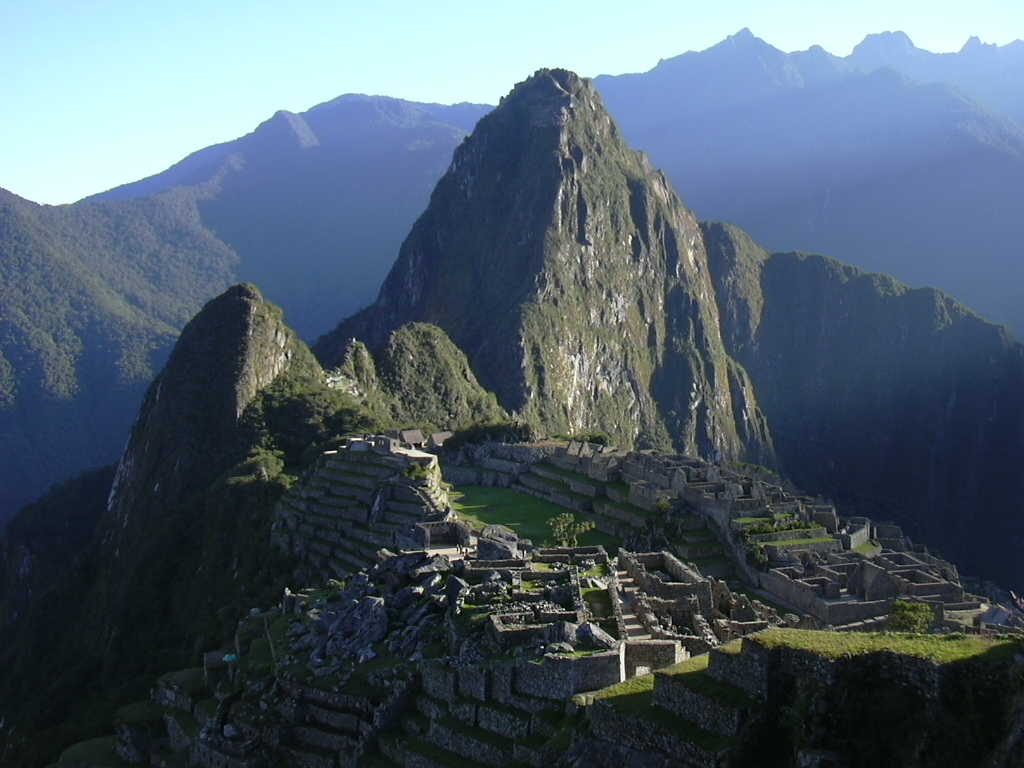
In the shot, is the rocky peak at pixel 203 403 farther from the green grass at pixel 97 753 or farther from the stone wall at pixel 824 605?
the green grass at pixel 97 753

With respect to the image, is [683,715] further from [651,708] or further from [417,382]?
[417,382]

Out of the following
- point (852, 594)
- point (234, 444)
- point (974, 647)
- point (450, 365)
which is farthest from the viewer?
point (450, 365)

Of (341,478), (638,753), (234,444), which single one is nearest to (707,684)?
(638,753)

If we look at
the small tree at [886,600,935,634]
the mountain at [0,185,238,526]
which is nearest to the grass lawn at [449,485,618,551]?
the small tree at [886,600,935,634]

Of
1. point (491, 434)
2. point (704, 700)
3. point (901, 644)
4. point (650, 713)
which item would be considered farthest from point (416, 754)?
point (491, 434)

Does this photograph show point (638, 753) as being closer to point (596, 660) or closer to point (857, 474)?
point (596, 660)

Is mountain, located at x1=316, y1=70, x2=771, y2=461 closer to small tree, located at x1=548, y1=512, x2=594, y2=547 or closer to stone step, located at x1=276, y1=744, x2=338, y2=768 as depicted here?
small tree, located at x1=548, y1=512, x2=594, y2=547
